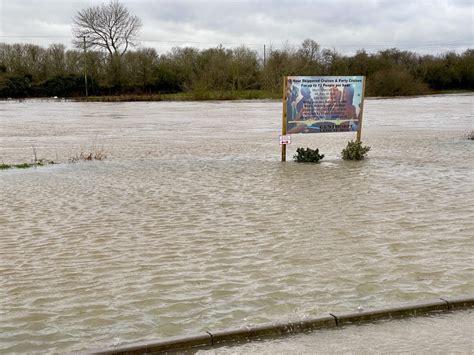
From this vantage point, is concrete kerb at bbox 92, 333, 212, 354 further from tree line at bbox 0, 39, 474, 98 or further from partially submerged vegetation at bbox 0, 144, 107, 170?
tree line at bbox 0, 39, 474, 98

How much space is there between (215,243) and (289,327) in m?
2.80

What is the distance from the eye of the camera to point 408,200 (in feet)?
32.3

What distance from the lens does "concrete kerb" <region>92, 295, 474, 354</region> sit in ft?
14.1

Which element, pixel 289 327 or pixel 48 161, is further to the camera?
pixel 48 161

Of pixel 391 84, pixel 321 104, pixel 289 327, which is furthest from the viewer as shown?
pixel 391 84

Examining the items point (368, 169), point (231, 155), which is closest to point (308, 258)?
point (368, 169)

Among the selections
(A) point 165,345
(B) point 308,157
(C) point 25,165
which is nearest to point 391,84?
(B) point 308,157

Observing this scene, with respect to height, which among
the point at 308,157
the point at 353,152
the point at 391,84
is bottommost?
the point at 308,157

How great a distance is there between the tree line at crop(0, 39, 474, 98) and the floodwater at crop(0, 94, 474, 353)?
59.8 metres

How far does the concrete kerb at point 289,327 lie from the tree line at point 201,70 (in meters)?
67.6

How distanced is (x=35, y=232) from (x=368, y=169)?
832 cm

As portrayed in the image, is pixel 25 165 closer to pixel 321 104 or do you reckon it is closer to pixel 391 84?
pixel 321 104

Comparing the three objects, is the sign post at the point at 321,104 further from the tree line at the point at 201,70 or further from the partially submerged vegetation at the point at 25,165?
the tree line at the point at 201,70

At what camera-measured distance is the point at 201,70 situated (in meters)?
82.4
